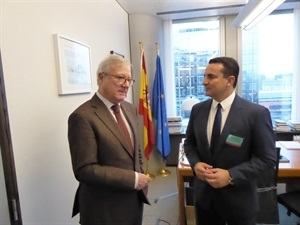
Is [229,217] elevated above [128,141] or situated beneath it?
situated beneath

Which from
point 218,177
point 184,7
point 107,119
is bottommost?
point 218,177

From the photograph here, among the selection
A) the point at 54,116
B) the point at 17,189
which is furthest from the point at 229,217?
the point at 54,116

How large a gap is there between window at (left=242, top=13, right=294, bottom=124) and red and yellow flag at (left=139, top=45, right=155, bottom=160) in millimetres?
1816

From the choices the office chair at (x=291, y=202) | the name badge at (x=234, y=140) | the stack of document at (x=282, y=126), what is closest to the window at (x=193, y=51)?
the stack of document at (x=282, y=126)

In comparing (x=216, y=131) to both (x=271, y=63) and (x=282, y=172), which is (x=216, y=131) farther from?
(x=271, y=63)

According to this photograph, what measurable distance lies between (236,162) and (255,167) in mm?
104

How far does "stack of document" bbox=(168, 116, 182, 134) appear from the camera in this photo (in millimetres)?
4090

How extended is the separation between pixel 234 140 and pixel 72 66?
1.33 metres

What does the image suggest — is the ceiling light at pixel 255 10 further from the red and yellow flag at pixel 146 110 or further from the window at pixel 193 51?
the red and yellow flag at pixel 146 110

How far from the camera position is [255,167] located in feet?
4.16

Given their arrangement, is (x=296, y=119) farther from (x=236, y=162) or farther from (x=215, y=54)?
(x=236, y=162)

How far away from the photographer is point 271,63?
402cm

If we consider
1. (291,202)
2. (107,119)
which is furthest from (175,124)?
(107,119)

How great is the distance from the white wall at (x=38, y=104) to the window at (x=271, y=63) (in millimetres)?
3116
